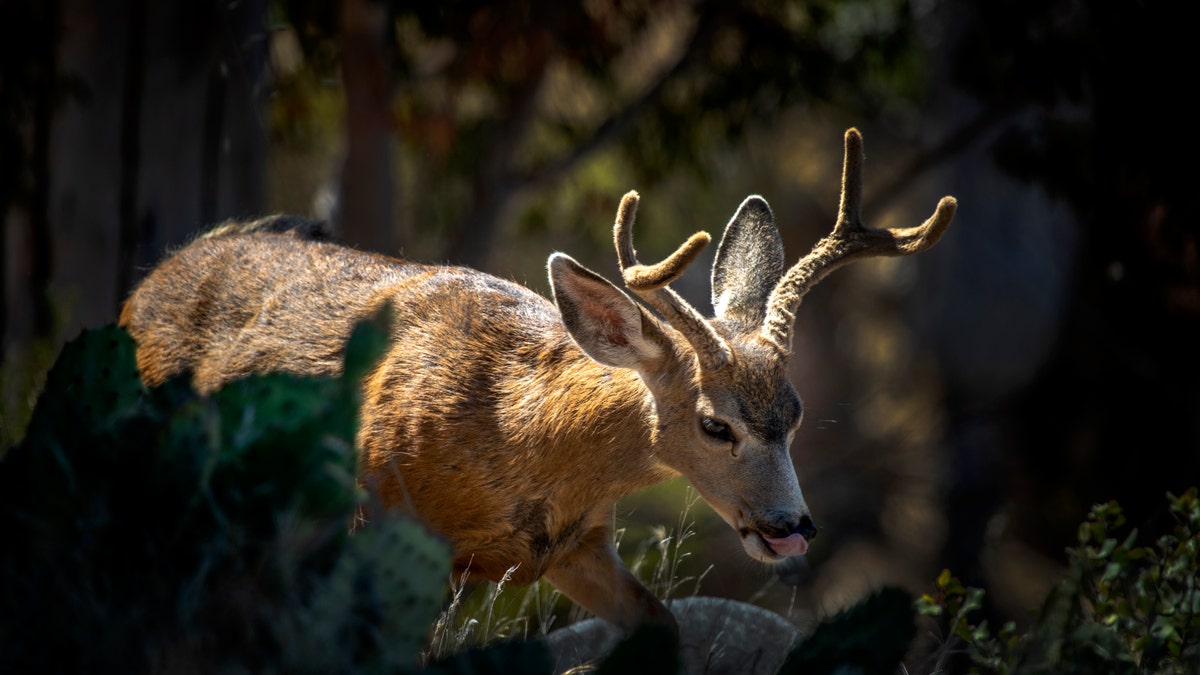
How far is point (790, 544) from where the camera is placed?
4.87 meters

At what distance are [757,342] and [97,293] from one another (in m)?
5.47

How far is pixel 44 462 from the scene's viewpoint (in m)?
3.35

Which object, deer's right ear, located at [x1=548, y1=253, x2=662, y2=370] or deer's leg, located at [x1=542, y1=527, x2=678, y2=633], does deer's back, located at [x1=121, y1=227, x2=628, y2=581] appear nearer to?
deer's leg, located at [x1=542, y1=527, x2=678, y2=633]

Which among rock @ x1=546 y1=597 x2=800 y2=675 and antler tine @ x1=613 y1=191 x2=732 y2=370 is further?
rock @ x1=546 y1=597 x2=800 y2=675

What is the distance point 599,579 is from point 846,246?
5.35 ft

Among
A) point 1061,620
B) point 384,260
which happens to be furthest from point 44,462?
point 384,260

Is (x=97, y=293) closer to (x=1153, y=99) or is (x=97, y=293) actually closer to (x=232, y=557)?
(x=232, y=557)

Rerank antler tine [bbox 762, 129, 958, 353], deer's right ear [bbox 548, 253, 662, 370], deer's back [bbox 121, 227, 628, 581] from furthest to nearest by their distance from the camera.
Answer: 1. antler tine [bbox 762, 129, 958, 353]
2. deer's back [bbox 121, 227, 628, 581]
3. deer's right ear [bbox 548, 253, 662, 370]

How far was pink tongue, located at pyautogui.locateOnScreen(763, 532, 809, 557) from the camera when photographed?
4859mm

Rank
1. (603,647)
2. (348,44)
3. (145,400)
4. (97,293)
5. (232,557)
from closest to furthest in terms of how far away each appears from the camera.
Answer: (232,557), (145,400), (603,647), (97,293), (348,44)

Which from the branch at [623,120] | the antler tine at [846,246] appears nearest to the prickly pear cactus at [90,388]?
the antler tine at [846,246]

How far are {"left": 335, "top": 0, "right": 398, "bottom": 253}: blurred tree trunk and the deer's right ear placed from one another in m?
6.49

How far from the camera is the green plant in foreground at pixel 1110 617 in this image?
12.2 feet

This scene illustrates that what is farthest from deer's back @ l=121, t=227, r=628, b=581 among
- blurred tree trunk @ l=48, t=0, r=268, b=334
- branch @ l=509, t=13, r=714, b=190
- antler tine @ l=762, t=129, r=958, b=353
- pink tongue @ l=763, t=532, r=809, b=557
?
branch @ l=509, t=13, r=714, b=190
